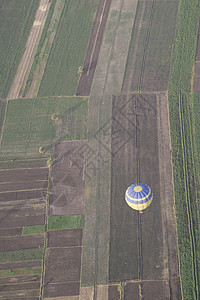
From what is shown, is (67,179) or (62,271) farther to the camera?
(67,179)

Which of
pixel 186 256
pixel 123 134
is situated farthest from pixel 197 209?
pixel 123 134

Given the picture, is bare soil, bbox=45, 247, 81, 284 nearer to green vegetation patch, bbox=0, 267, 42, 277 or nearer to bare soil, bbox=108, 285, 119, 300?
green vegetation patch, bbox=0, 267, 42, 277

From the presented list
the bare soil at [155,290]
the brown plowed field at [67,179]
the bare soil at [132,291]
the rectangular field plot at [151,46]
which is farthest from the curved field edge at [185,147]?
the brown plowed field at [67,179]

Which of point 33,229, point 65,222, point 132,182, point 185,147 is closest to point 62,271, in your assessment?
point 65,222

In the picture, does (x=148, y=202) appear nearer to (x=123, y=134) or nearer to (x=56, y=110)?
(x=123, y=134)

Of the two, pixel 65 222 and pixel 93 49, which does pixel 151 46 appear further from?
pixel 65 222
